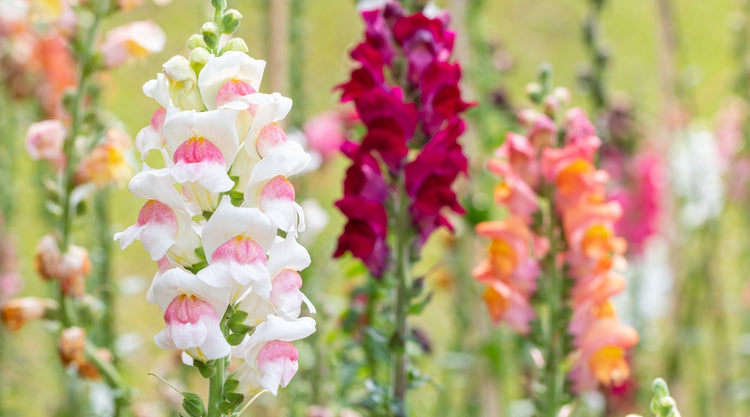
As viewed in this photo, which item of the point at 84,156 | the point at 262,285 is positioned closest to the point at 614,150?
the point at 84,156

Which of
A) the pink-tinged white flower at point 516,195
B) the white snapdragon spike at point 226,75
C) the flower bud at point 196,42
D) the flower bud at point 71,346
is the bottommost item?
the flower bud at point 71,346

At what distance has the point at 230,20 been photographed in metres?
0.66

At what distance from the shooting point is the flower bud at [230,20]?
653 mm

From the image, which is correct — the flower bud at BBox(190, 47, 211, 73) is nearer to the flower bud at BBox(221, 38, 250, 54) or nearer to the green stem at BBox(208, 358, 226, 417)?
the flower bud at BBox(221, 38, 250, 54)

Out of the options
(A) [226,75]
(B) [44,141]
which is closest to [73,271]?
(B) [44,141]

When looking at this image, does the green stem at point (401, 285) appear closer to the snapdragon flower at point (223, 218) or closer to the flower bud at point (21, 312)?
the snapdragon flower at point (223, 218)

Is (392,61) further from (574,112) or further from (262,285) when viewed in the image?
(262,285)

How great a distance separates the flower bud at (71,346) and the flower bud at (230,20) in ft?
1.60

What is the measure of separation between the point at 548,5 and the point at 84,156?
9.88 ft

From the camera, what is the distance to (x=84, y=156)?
1080 millimetres

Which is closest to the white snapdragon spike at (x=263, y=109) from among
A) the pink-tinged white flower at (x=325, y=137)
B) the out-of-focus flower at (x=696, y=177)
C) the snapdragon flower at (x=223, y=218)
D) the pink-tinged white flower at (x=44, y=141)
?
the snapdragon flower at (x=223, y=218)

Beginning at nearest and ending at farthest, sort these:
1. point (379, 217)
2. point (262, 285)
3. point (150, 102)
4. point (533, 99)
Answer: point (262, 285)
point (379, 217)
point (533, 99)
point (150, 102)

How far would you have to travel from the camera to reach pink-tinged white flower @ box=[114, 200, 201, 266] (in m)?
0.62

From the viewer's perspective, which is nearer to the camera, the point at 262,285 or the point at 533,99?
the point at 262,285
